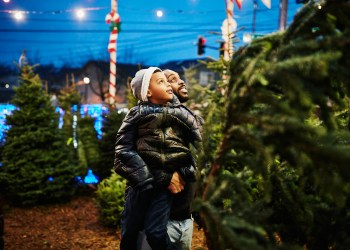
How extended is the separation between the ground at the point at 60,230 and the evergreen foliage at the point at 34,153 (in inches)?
14.3

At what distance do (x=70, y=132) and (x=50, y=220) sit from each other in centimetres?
564

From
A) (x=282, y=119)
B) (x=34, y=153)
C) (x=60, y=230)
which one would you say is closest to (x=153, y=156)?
(x=282, y=119)

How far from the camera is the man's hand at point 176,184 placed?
3240mm

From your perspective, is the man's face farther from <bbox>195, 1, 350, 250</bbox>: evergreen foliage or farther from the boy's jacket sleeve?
<bbox>195, 1, 350, 250</bbox>: evergreen foliage

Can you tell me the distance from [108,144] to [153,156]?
5.51m

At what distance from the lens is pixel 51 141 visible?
8.12m

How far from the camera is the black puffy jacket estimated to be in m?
3.23

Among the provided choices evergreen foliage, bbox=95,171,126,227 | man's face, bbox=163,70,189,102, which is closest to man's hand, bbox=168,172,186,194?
man's face, bbox=163,70,189,102

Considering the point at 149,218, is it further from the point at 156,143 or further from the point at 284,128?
the point at 284,128

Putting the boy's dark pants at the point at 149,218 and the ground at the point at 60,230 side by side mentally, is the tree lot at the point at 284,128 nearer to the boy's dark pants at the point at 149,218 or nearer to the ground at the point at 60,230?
the boy's dark pants at the point at 149,218

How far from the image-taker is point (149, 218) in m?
3.22

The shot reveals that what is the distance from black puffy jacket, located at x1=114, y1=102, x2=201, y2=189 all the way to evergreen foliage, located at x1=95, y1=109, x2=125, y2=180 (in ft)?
17.1

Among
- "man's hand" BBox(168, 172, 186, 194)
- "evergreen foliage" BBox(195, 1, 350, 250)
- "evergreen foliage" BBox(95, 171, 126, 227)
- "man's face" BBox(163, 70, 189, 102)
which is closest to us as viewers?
"evergreen foliage" BBox(195, 1, 350, 250)

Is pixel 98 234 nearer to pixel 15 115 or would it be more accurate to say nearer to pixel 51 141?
pixel 51 141
